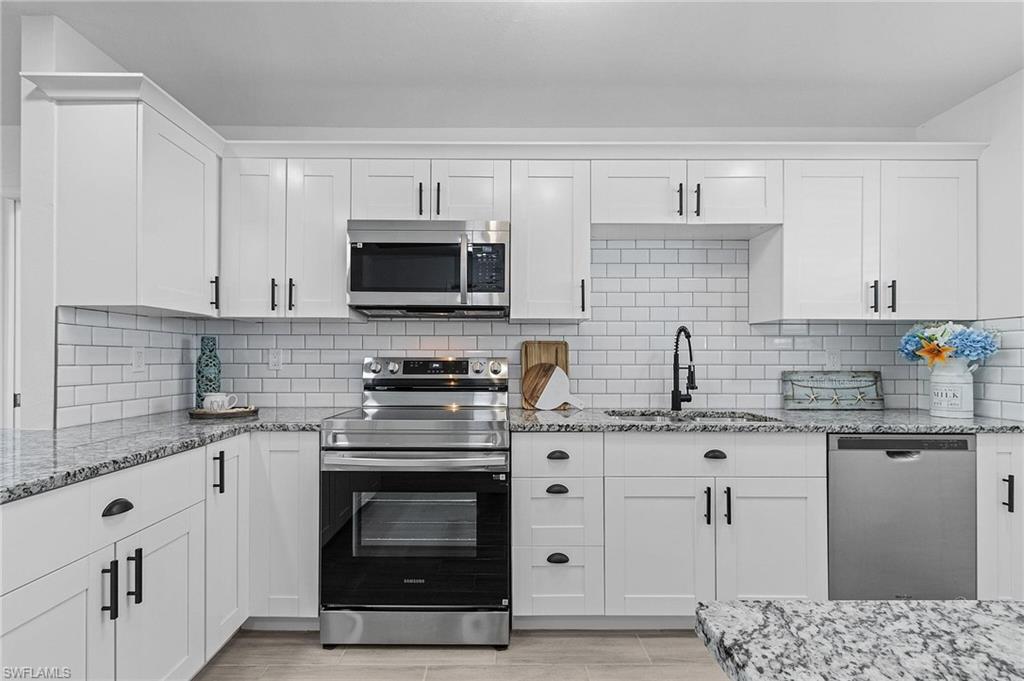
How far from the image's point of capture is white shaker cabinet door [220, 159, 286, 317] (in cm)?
303

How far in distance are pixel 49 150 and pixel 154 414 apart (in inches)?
47.8

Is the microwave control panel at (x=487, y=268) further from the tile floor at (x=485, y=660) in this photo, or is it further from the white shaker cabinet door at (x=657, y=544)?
the tile floor at (x=485, y=660)

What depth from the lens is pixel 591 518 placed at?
2705 millimetres

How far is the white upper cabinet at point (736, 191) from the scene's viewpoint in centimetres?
303

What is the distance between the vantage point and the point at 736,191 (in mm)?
3035

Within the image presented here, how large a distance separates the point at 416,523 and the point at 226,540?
2.38ft

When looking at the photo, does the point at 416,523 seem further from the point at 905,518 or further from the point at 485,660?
the point at 905,518

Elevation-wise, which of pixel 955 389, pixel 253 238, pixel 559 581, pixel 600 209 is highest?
pixel 600 209

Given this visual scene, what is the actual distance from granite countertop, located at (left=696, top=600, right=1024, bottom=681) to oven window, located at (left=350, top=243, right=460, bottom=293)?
7.79 ft

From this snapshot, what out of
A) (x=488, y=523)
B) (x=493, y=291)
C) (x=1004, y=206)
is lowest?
(x=488, y=523)

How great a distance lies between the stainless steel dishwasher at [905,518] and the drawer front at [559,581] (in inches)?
38.1

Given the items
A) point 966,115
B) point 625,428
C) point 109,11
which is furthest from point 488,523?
point 966,115

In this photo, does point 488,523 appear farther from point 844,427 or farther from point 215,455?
point 844,427

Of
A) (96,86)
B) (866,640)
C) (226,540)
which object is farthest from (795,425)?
(96,86)
